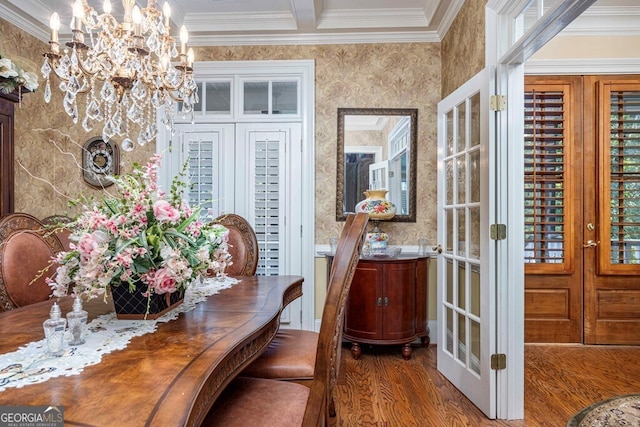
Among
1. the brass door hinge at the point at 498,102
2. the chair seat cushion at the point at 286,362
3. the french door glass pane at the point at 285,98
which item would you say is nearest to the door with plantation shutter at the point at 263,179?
the french door glass pane at the point at 285,98

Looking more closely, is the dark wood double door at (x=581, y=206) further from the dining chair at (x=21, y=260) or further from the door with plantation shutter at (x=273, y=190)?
the dining chair at (x=21, y=260)

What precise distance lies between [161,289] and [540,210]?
3210 mm

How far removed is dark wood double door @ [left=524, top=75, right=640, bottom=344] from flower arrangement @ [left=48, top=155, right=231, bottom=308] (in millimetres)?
3008

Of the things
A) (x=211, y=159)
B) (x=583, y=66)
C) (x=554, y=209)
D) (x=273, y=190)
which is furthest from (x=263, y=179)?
(x=583, y=66)

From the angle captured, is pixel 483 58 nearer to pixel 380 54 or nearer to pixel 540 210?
pixel 380 54

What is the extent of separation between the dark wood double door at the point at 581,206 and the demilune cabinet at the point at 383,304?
1.19 meters

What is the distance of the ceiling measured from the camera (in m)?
2.98

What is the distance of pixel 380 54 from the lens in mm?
3324

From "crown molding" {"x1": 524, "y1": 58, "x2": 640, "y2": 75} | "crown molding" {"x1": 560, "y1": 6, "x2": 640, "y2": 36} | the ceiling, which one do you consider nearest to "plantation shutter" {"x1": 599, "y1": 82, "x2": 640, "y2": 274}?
"crown molding" {"x1": 524, "y1": 58, "x2": 640, "y2": 75}

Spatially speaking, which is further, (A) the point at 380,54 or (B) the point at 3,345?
(A) the point at 380,54

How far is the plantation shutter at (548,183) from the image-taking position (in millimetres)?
3168

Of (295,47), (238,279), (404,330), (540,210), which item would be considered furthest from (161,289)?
(540,210)

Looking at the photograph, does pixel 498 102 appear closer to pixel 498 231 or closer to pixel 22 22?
pixel 498 231

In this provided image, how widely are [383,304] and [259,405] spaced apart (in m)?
1.80
